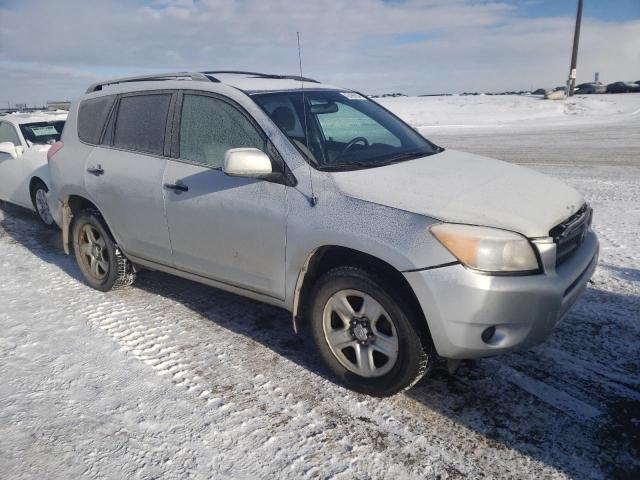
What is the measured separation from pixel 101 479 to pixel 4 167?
22.9 feet

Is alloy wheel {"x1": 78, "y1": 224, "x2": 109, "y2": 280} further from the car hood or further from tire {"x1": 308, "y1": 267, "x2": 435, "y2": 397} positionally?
the car hood

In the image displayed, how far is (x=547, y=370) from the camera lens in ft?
10.5

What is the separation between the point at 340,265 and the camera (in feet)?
10.1

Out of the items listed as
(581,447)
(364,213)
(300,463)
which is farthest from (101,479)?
(581,447)

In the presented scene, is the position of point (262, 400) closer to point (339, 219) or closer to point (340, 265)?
point (340, 265)

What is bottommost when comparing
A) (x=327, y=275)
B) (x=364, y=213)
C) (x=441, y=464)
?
(x=441, y=464)

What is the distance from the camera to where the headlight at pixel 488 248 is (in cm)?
255

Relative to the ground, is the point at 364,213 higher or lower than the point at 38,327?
higher

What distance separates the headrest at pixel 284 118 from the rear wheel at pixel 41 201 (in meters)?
5.12

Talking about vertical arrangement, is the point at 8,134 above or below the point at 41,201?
above

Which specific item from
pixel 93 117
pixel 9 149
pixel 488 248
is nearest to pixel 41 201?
pixel 9 149

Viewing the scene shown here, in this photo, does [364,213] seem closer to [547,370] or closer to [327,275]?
[327,275]

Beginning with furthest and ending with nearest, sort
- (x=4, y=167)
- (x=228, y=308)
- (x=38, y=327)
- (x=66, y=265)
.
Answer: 1. (x=4, y=167)
2. (x=66, y=265)
3. (x=228, y=308)
4. (x=38, y=327)

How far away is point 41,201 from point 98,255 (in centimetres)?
324
